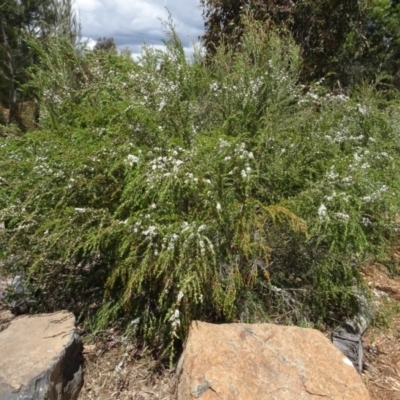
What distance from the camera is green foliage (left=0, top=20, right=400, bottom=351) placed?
9.00ft

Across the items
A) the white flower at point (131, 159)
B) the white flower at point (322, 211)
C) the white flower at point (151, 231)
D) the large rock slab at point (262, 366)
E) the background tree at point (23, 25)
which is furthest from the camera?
the background tree at point (23, 25)

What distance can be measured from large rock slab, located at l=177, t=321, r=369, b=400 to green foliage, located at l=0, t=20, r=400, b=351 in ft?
0.74

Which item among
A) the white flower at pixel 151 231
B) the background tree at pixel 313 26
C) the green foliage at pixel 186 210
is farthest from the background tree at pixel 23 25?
the white flower at pixel 151 231

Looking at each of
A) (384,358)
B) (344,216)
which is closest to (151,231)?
(344,216)

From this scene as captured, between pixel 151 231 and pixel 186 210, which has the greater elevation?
pixel 186 210

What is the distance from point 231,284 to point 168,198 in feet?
A: 2.28

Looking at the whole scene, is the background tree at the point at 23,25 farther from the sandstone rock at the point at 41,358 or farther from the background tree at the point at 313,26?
the sandstone rock at the point at 41,358

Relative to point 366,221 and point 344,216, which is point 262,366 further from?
point 366,221

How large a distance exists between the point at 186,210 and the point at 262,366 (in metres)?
1.14

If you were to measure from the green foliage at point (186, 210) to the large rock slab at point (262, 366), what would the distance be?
23 centimetres

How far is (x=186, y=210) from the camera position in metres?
2.98

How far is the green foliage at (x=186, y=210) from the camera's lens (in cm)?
274

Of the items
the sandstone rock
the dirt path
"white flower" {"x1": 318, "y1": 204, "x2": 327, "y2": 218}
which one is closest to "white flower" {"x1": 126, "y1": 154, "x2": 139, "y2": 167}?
the sandstone rock

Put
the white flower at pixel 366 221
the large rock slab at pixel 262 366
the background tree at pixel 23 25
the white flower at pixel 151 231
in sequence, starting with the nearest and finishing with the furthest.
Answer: the large rock slab at pixel 262 366
the white flower at pixel 151 231
the white flower at pixel 366 221
the background tree at pixel 23 25
